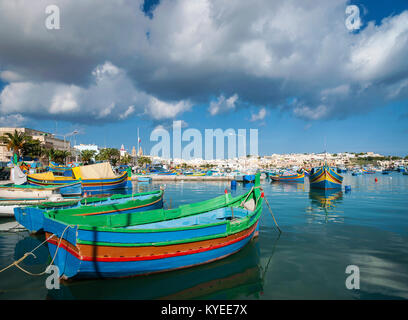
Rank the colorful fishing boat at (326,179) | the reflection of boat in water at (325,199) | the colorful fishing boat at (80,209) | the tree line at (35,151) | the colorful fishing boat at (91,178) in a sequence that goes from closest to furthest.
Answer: the colorful fishing boat at (80,209)
the reflection of boat in water at (325,199)
the colorful fishing boat at (91,178)
the colorful fishing boat at (326,179)
the tree line at (35,151)

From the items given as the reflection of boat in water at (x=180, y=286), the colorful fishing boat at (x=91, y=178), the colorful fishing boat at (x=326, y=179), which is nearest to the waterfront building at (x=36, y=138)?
the colorful fishing boat at (x=91, y=178)

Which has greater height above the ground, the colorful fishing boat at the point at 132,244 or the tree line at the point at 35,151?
the tree line at the point at 35,151

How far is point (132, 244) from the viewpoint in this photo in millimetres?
8117

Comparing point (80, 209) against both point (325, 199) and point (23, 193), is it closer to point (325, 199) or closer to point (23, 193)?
point (23, 193)

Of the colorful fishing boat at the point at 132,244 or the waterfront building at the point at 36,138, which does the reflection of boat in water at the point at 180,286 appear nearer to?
the colorful fishing boat at the point at 132,244

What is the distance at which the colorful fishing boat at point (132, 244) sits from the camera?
25.2 feet

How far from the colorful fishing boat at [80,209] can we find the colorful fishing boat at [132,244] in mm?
2185

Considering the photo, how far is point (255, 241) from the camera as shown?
534 inches

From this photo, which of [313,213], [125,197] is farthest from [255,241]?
[125,197]

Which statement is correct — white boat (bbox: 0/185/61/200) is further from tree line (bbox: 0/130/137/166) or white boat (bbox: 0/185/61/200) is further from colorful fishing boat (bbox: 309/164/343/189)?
colorful fishing boat (bbox: 309/164/343/189)

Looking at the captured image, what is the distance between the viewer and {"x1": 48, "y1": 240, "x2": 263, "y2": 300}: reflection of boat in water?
25.5 ft

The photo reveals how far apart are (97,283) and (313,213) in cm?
1960

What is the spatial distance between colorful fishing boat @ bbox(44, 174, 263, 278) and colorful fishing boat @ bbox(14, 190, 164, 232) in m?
2.19
